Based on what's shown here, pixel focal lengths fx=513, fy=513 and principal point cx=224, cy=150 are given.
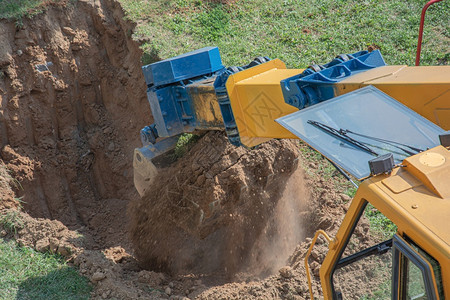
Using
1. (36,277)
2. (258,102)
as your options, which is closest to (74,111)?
(36,277)

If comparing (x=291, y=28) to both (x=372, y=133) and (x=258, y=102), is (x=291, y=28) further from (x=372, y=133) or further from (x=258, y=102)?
(x=372, y=133)

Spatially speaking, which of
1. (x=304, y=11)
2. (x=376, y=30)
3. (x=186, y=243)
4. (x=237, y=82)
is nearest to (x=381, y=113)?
(x=237, y=82)

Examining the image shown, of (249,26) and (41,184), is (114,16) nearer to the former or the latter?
(249,26)

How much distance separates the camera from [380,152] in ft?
10.2

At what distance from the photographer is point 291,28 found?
901cm

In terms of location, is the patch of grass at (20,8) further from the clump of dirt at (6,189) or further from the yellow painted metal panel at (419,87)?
the yellow painted metal panel at (419,87)

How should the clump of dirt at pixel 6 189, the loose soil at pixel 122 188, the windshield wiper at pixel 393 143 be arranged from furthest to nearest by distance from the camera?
the clump of dirt at pixel 6 189 < the loose soil at pixel 122 188 < the windshield wiper at pixel 393 143

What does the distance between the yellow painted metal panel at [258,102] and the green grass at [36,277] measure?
2493 mm

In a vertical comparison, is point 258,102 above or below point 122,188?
above

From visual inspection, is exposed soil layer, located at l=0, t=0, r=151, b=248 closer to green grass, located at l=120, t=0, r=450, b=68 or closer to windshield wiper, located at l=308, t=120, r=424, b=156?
green grass, located at l=120, t=0, r=450, b=68

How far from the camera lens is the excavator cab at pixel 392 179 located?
2.56 m

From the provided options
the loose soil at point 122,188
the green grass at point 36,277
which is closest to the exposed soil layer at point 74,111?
the loose soil at point 122,188

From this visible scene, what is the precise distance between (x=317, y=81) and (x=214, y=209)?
279cm

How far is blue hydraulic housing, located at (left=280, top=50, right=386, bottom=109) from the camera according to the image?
3.83 metres
